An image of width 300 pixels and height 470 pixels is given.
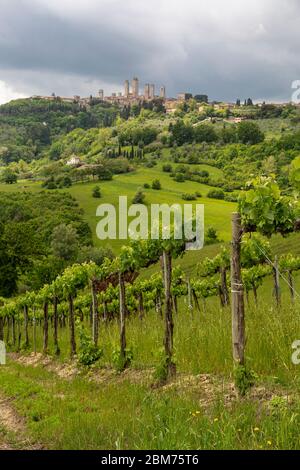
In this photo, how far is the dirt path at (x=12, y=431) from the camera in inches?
325

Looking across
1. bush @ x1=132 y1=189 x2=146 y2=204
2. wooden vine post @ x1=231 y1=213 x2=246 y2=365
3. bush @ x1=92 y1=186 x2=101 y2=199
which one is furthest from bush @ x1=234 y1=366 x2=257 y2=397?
bush @ x1=92 y1=186 x2=101 y2=199

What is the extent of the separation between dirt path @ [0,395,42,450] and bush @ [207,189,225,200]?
108098 mm

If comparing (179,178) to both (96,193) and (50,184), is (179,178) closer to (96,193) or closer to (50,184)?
(96,193)

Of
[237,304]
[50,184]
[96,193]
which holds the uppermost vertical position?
[50,184]

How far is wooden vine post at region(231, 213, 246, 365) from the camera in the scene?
8.63m

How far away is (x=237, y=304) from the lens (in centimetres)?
872

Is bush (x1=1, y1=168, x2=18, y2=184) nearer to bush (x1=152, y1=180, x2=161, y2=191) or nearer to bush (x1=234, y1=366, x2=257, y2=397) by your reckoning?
bush (x1=152, y1=180, x2=161, y2=191)

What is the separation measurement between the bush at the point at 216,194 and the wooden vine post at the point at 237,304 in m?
110

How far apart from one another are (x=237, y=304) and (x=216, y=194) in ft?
364

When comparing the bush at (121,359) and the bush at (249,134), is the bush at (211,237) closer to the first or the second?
the bush at (121,359)

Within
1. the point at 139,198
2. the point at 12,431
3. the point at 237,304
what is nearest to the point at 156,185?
the point at 139,198

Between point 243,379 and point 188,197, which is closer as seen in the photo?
point 243,379

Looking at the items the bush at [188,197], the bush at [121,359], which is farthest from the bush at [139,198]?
the bush at [121,359]
